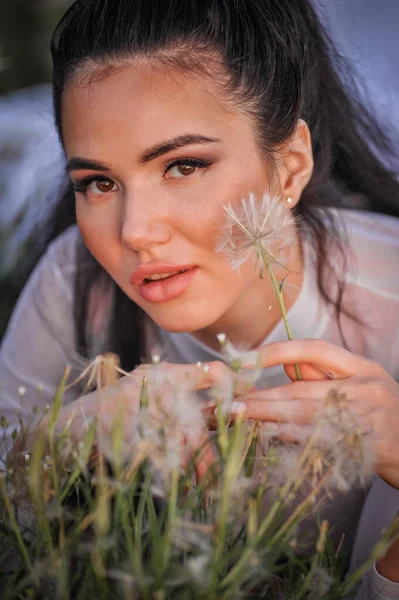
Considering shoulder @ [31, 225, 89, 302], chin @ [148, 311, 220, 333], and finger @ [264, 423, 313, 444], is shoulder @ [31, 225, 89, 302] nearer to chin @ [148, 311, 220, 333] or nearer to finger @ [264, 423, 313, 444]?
chin @ [148, 311, 220, 333]

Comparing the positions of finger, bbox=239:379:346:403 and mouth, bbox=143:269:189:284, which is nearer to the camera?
finger, bbox=239:379:346:403

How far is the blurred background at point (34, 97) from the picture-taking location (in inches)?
72.9

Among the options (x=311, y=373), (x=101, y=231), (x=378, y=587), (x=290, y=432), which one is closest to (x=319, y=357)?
(x=311, y=373)

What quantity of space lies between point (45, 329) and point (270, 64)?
3.38ft

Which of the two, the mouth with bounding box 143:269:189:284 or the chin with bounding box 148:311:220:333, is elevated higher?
the mouth with bounding box 143:269:189:284

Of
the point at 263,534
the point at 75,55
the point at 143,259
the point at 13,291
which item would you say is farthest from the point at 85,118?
the point at 13,291

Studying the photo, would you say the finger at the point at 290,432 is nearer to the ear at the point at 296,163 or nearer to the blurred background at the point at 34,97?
the ear at the point at 296,163

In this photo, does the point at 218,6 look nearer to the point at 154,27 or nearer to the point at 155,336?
the point at 154,27

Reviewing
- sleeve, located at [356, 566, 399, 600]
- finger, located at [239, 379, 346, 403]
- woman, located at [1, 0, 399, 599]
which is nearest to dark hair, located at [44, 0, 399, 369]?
woman, located at [1, 0, 399, 599]

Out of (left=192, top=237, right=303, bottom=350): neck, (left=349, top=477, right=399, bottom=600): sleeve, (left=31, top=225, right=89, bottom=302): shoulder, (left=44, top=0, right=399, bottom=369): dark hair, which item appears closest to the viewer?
(left=44, top=0, right=399, bottom=369): dark hair

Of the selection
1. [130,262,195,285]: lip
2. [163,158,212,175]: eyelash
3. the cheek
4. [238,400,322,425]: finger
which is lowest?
[238,400,322,425]: finger

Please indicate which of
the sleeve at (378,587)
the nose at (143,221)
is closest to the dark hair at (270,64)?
the nose at (143,221)

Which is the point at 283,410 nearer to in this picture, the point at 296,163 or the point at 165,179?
the point at 165,179

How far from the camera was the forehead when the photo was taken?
3.92 ft
